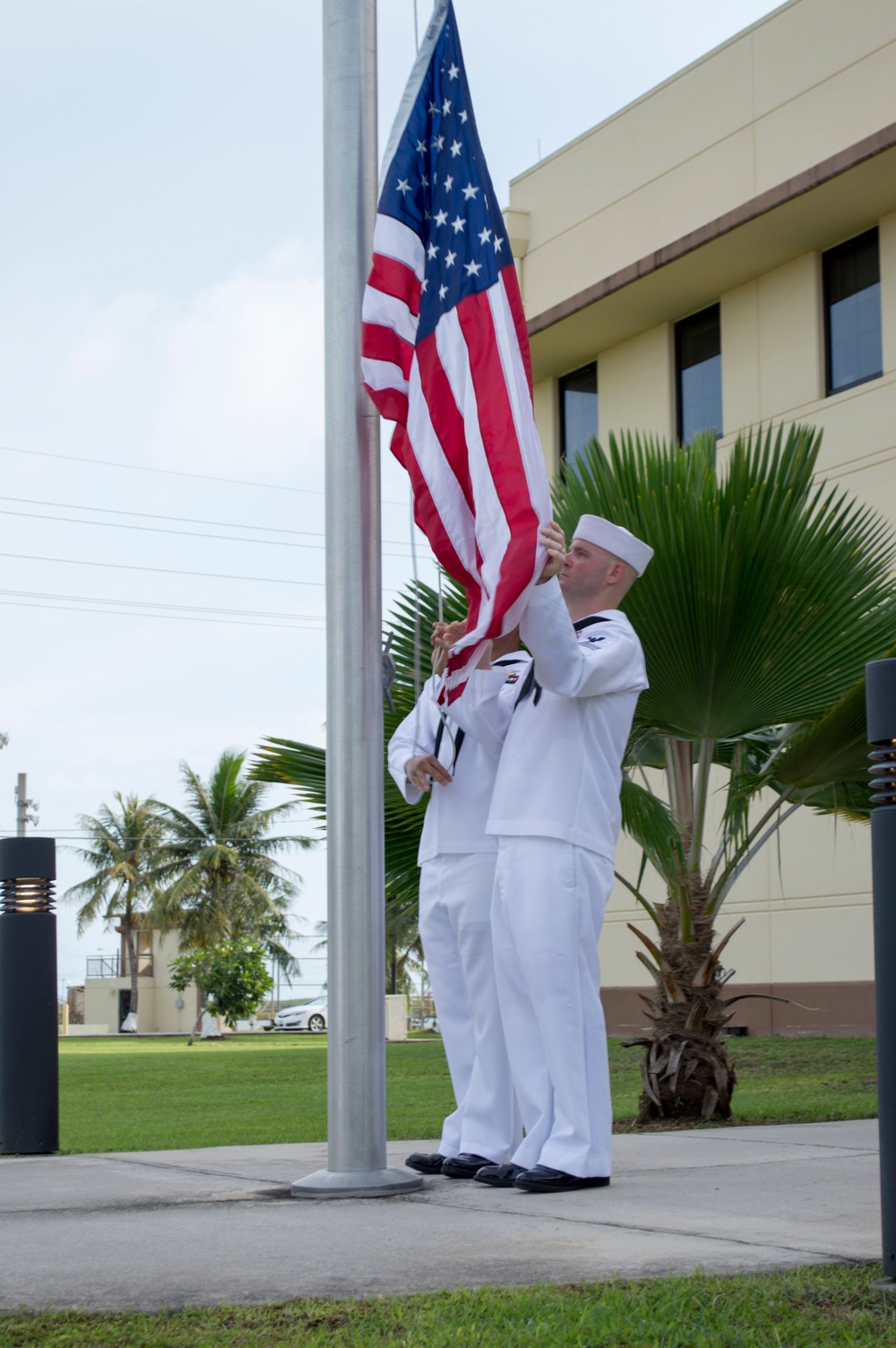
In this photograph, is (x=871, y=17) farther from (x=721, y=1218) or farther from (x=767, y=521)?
(x=721, y=1218)

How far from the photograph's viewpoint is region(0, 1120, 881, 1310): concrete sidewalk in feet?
9.57

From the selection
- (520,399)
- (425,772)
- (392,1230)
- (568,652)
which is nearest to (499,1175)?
(392,1230)

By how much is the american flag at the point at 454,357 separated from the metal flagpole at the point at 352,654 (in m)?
0.12

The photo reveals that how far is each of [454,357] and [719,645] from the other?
2.57 m

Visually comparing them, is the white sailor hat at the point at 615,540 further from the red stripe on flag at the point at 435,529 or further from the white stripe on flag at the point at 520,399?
the red stripe on flag at the point at 435,529

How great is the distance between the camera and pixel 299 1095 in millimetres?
11211

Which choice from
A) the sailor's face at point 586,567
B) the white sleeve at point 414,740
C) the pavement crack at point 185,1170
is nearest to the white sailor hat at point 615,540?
the sailor's face at point 586,567

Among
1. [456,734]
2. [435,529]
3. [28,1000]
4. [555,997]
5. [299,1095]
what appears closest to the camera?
Answer: [555,997]

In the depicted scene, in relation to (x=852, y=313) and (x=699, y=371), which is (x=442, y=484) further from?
(x=699, y=371)

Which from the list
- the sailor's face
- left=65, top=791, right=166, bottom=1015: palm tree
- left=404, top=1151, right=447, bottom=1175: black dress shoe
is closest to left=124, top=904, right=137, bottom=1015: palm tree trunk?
left=65, top=791, right=166, bottom=1015: palm tree

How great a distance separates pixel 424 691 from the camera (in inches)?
199

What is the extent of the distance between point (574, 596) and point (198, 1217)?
2.19 m

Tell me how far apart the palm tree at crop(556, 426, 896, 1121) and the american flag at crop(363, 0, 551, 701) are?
2.16 metres

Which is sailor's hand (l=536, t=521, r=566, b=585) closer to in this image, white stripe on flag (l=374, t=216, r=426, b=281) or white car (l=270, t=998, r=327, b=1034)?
white stripe on flag (l=374, t=216, r=426, b=281)
